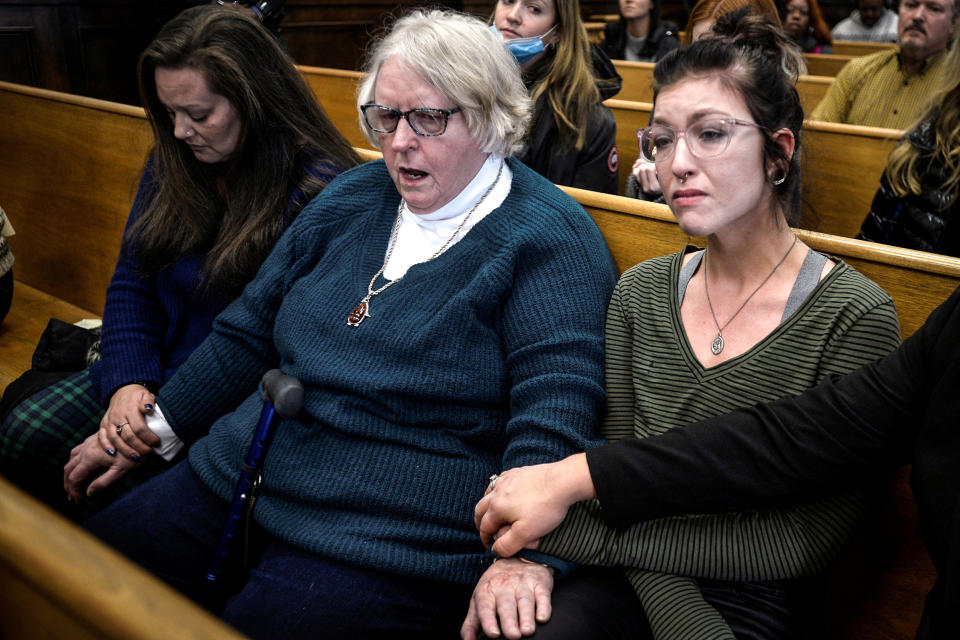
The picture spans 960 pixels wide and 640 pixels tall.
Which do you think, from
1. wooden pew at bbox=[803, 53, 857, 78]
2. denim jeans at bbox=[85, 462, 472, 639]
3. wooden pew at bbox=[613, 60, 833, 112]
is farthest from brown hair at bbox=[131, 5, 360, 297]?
wooden pew at bbox=[803, 53, 857, 78]

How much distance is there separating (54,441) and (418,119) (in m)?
1.11

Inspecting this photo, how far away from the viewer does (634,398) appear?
139 centimetres

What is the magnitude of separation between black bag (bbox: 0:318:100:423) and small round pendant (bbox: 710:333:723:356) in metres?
1.51

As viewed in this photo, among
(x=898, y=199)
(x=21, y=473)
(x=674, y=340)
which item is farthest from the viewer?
(x=898, y=199)

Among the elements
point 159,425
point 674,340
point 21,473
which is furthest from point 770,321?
point 21,473

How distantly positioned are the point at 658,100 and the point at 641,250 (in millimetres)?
365

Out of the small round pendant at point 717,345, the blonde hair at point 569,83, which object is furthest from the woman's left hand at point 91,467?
the blonde hair at point 569,83

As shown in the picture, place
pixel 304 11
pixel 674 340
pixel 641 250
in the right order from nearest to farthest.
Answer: pixel 674 340, pixel 641 250, pixel 304 11

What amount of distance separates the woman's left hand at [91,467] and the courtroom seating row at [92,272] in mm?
667

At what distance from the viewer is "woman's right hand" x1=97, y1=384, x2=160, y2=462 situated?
175 cm

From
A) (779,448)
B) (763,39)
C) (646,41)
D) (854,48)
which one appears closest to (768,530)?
(779,448)

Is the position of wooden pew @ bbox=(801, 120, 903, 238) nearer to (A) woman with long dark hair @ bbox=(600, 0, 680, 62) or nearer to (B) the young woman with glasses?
(B) the young woman with glasses

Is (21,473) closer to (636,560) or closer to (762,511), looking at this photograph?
(636,560)

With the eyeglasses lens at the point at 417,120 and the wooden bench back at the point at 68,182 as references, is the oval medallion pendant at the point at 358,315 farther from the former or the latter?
the wooden bench back at the point at 68,182
